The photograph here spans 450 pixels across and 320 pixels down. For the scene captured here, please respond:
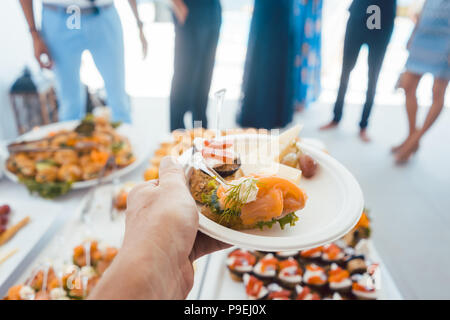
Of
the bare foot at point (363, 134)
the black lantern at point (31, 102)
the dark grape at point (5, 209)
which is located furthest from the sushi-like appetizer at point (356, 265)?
the black lantern at point (31, 102)

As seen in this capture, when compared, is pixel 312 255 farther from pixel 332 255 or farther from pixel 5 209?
pixel 5 209

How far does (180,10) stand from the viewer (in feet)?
2.81

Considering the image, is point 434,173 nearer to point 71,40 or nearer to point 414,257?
point 414,257

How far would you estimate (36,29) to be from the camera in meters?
0.60

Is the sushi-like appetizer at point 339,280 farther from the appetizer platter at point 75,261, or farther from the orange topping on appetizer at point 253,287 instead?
the appetizer platter at point 75,261

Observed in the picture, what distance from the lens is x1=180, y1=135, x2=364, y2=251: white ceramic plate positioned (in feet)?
1.38

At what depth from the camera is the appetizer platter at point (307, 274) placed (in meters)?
0.80

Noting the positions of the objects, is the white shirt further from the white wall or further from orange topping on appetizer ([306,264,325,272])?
orange topping on appetizer ([306,264,325,272])

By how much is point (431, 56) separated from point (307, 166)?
0.28 meters

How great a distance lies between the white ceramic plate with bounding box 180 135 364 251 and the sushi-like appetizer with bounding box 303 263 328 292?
42 cm

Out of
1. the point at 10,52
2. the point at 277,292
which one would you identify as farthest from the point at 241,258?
the point at 10,52

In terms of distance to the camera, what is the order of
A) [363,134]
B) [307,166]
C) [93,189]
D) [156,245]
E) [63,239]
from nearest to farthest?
[156,245] < [307,166] < [363,134] < [63,239] < [93,189]
